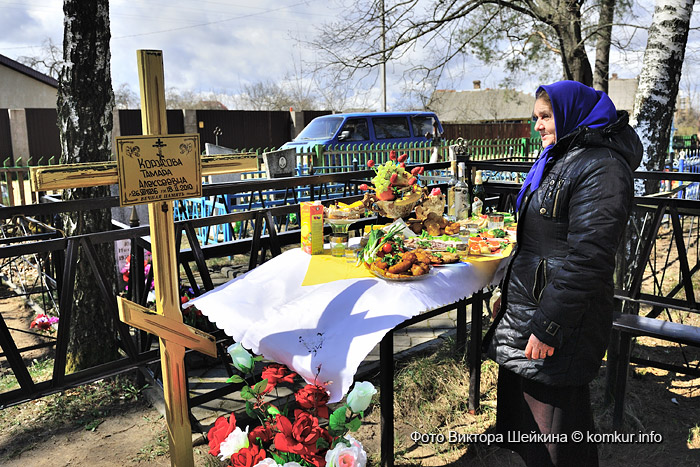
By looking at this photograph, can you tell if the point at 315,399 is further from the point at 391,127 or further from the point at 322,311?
the point at 391,127

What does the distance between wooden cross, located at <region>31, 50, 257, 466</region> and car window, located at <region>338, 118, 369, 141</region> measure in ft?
31.0

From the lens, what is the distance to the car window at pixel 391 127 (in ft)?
41.1

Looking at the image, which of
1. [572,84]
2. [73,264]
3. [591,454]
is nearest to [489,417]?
[591,454]

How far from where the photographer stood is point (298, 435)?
180 centimetres

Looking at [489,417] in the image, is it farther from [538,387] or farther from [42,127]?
[42,127]

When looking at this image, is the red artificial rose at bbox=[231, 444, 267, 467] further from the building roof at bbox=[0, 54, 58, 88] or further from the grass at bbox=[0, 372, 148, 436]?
the building roof at bbox=[0, 54, 58, 88]

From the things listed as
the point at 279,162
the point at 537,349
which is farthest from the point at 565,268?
the point at 279,162

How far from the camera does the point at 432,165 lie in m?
4.69

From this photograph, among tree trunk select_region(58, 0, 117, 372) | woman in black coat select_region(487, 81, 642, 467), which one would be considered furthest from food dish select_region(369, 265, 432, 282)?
tree trunk select_region(58, 0, 117, 372)

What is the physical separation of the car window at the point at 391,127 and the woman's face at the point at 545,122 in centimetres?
1043

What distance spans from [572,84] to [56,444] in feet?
10.4

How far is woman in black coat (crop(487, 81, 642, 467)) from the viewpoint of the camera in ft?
6.04

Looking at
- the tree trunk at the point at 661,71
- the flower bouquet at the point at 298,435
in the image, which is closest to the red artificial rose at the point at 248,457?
the flower bouquet at the point at 298,435

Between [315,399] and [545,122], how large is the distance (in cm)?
138
